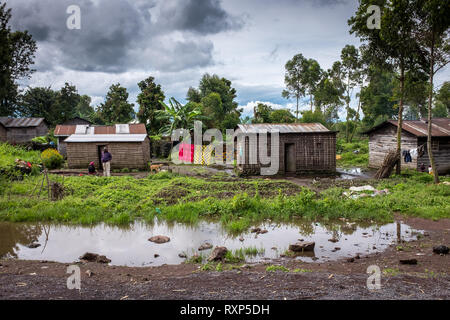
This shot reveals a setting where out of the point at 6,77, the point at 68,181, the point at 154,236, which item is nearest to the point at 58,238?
the point at 154,236

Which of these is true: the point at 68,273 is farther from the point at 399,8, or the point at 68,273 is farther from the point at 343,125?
the point at 343,125

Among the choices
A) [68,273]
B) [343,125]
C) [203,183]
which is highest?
[343,125]

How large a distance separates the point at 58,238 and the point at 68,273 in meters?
2.82

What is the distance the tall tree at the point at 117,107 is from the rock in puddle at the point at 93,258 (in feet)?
110

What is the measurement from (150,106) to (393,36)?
24.6m

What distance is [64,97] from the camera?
158ft

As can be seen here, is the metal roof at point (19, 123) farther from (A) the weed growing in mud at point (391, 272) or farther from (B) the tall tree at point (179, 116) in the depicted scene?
(A) the weed growing in mud at point (391, 272)

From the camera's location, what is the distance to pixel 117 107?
38.0 metres

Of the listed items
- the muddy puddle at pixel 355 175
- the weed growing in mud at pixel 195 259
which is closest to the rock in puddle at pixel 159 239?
the weed growing in mud at pixel 195 259

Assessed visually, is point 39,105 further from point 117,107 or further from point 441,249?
point 441,249

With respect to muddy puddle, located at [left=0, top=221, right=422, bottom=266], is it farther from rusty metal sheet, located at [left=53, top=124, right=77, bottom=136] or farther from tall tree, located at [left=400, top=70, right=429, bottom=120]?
rusty metal sheet, located at [left=53, top=124, right=77, bottom=136]

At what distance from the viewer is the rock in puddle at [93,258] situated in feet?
21.0

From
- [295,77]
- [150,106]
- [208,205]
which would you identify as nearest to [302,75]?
[295,77]
